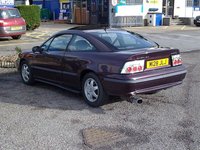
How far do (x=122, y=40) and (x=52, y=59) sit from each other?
1.49 meters

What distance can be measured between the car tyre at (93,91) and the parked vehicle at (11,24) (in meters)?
12.2

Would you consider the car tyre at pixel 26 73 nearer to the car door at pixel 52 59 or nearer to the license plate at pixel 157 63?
the car door at pixel 52 59

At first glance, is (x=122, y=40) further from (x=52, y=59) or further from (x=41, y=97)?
(x=41, y=97)

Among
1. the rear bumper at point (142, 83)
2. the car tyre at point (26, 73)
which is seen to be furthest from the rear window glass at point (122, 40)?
the car tyre at point (26, 73)

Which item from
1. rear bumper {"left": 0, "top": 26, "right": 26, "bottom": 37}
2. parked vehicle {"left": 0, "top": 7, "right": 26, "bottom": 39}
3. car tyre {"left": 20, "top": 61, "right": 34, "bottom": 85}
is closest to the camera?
car tyre {"left": 20, "top": 61, "right": 34, "bottom": 85}

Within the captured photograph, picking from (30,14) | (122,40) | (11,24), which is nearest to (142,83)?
(122,40)

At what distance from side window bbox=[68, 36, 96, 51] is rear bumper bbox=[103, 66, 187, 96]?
2.72 ft

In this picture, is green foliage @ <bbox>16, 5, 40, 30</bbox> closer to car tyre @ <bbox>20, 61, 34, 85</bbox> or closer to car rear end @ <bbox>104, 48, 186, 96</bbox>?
car tyre @ <bbox>20, 61, 34, 85</bbox>

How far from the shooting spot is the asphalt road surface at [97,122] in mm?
4852

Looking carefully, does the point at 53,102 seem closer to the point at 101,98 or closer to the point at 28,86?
the point at 101,98

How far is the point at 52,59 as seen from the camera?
24.1ft

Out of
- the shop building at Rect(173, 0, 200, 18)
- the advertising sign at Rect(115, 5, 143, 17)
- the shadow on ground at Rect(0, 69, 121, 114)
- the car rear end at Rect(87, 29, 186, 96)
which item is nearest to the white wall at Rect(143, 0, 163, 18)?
the advertising sign at Rect(115, 5, 143, 17)

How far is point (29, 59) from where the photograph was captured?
26.8ft

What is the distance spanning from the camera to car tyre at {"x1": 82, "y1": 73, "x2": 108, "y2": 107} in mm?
6301
